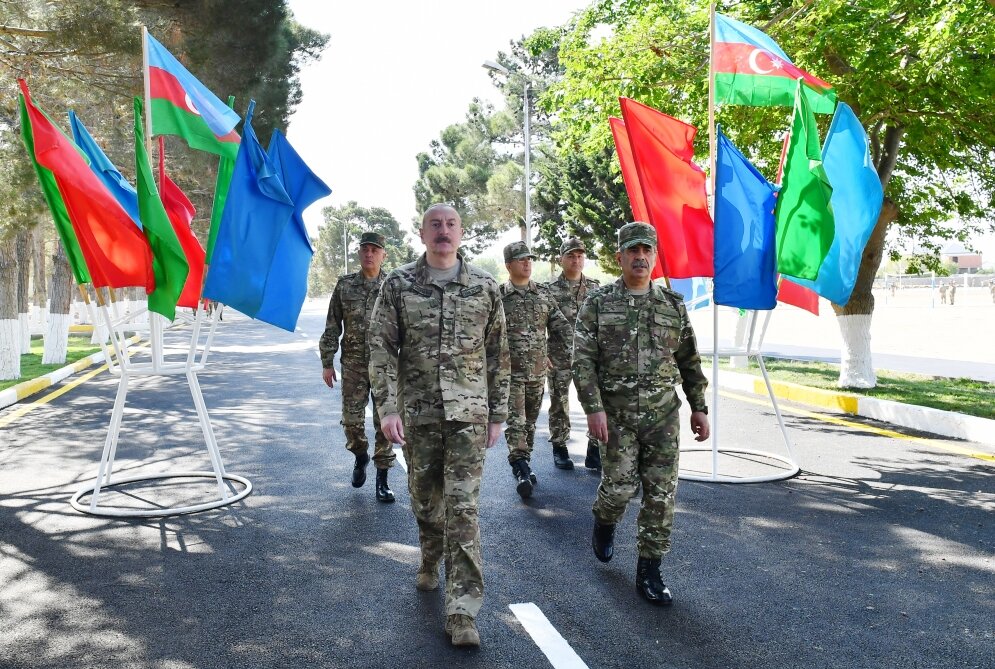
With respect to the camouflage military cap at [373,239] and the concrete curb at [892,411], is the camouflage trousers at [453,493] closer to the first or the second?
the camouflage military cap at [373,239]

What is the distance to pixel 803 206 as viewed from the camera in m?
6.64

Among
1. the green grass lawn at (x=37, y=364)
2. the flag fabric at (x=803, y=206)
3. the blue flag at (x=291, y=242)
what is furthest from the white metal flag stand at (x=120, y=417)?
the green grass lawn at (x=37, y=364)

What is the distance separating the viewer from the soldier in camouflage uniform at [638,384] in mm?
4395

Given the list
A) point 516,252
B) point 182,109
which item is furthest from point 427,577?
point 182,109

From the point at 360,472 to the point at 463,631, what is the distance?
A: 10.6 feet

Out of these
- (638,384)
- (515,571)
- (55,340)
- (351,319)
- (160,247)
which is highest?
(160,247)

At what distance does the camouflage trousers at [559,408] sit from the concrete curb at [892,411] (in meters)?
4.01

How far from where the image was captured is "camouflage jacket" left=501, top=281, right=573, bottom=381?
7.09 metres

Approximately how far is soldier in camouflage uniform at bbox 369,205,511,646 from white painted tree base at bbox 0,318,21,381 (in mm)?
12982

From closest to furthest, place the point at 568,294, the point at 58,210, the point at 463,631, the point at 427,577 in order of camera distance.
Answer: the point at 463,631
the point at 427,577
the point at 58,210
the point at 568,294

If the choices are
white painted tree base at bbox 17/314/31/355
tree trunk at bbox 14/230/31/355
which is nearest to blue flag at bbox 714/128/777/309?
white painted tree base at bbox 17/314/31/355

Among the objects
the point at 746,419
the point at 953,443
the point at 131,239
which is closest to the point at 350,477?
the point at 131,239

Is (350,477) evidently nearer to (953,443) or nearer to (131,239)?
(131,239)

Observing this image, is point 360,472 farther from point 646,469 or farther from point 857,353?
point 857,353
